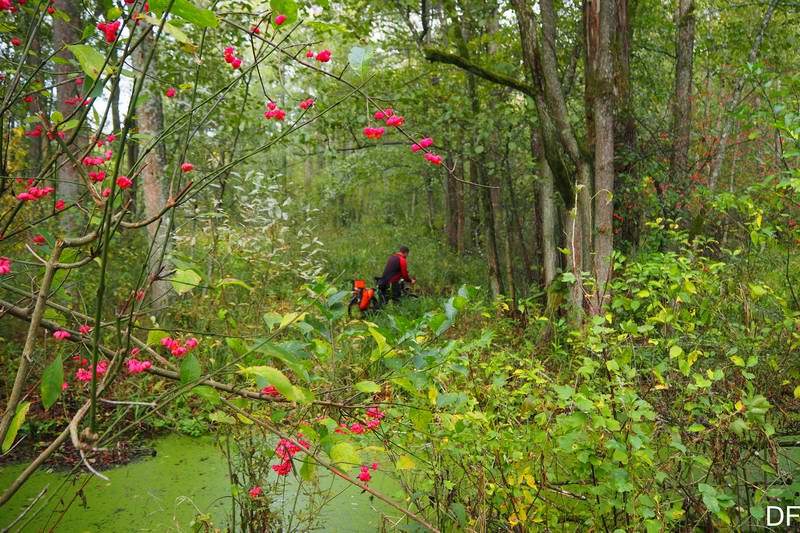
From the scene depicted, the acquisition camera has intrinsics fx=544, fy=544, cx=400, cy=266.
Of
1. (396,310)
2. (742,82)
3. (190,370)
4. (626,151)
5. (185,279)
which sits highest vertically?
(742,82)

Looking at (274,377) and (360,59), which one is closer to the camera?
(274,377)

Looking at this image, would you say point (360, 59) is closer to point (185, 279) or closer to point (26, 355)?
point (185, 279)

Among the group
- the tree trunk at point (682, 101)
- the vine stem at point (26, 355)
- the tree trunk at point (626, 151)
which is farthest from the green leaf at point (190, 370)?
the tree trunk at point (682, 101)

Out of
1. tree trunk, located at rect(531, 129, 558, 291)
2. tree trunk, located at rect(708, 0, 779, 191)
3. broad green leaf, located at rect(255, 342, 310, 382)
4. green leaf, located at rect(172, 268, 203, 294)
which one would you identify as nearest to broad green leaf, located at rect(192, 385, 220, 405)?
broad green leaf, located at rect(255, 342, 310, 382)

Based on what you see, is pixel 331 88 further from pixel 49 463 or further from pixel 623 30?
pixel 49 463

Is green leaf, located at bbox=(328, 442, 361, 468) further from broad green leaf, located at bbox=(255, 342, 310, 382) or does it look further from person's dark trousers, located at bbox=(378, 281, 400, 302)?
person's dark trousers, located at bbox=(378, 281, 400, 302)

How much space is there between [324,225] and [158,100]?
500 inches

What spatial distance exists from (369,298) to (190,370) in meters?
7.09

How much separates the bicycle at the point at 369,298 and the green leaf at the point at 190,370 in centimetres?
652

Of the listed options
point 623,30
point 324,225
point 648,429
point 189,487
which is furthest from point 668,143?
point 324,225

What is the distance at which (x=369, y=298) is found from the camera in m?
8.26

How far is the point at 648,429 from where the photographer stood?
1.98 meters

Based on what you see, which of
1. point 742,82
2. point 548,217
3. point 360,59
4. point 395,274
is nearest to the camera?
point 360,59

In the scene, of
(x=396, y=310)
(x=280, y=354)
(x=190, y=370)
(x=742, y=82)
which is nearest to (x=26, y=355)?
(x=190, y=370)
